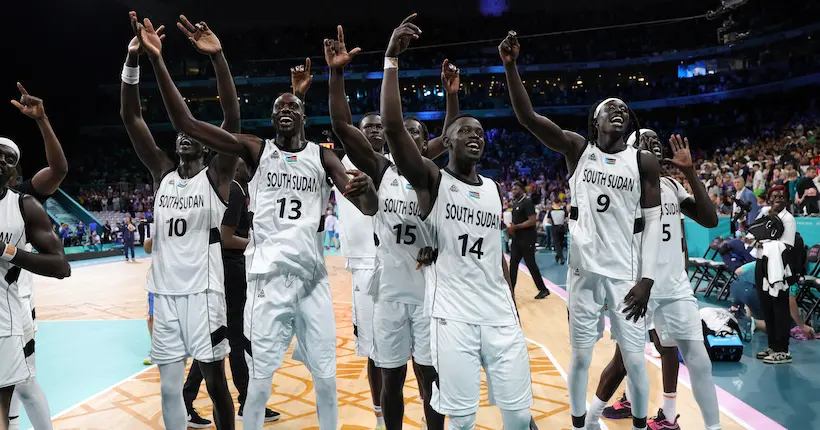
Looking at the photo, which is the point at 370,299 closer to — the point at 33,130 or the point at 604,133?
the point at 604,133

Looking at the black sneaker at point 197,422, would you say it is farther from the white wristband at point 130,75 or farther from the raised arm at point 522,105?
the raised arm at point 522,105

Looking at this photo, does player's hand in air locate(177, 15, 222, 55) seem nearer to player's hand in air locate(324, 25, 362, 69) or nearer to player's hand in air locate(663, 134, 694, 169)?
player's hand in air locate(324, 25, 362, 69)

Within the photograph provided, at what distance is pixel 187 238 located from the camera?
355cm

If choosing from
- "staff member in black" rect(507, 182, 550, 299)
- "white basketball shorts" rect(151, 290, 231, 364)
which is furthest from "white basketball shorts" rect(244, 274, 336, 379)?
"staff member in black" rect(507, 182, 550, 299)

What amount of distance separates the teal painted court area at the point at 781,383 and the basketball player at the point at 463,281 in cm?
277

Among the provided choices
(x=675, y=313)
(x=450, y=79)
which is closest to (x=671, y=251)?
(x=675, y=313)

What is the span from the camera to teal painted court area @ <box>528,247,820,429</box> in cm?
455

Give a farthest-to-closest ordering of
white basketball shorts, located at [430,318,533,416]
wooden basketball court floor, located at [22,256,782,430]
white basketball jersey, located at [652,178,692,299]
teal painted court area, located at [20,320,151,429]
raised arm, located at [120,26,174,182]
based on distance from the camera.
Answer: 1. teal painted court area, located at [20,320,151,429]
2. wooden basketball court floor, located at [22,256,782,430]
3. white basketball jersey, located at [652,178,692,299]
4. raised arm, located at [120,26,174,182]
5. white basketball shorts, located at [430,318,533,416]

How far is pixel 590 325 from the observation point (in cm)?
370

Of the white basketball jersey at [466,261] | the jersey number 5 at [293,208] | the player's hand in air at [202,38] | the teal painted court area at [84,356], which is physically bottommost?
the teal painted court area at [84,356]

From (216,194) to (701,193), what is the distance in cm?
319

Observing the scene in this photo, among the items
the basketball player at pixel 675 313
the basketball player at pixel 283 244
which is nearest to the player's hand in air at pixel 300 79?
the basketball player at pixel 283 244

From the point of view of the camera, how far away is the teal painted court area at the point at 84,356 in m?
5.45

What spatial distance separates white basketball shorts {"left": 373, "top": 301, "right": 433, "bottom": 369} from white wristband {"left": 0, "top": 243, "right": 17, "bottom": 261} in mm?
1939
